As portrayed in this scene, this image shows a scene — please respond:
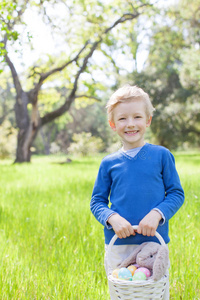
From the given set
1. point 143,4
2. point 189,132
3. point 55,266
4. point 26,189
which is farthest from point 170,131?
point 55,266

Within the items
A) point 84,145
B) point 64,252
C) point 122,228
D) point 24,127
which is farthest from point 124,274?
point 84,145

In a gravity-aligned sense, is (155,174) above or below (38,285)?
above

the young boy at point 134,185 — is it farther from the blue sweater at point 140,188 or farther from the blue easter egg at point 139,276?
the blue easter egg at point 139,276

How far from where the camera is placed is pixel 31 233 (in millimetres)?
3674

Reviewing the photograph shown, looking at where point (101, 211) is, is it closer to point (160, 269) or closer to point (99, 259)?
point (160, 269)

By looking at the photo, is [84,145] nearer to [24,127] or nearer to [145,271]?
[24,127]

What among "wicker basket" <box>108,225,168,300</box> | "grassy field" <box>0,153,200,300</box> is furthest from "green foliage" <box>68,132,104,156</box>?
"wicker basket" <box>108,225,168,300</box>

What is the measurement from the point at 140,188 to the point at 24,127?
15.2m

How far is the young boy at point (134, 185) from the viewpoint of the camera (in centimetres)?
186

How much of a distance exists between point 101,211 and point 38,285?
0.87 m

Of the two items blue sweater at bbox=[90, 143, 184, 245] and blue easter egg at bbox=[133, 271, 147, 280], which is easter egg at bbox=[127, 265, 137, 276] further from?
blue sweater at bbox=[90, 143, 184, 245]

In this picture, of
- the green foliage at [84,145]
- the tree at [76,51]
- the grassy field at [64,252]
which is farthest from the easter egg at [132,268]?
the green foliage at [84,145]

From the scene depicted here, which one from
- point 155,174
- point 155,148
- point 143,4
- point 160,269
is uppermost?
point 143,4

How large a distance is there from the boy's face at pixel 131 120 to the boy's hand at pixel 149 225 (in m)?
0.54
